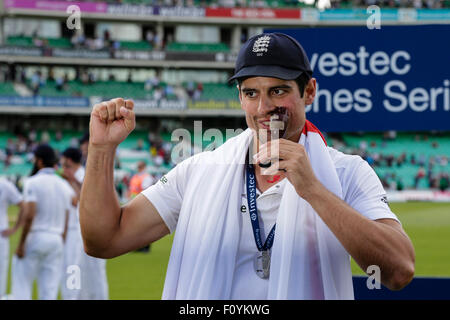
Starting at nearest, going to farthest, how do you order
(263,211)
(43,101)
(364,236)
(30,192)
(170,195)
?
(364,236)
(263,211)
(170,195)
(30,192)
(43,101)

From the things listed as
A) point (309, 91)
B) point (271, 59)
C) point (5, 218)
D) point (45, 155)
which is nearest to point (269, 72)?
point (271, 59)

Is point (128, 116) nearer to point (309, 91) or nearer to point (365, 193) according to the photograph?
point (309, 91)

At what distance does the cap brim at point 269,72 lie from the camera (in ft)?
6.72

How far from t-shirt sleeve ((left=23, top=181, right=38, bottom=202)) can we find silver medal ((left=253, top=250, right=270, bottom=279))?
17.4 ft

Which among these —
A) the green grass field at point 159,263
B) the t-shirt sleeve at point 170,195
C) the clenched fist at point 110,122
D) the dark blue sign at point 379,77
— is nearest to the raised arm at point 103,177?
the clenched fist at point 110,122

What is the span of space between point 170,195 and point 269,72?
622 mm

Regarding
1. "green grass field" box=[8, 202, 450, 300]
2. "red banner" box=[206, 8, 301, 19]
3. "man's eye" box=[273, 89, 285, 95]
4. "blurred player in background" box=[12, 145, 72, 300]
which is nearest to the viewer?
"man's eye" box=[273, 89, 285, 95]

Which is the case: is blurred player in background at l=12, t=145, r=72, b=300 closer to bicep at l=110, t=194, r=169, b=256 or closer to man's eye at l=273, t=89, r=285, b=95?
bicep at l=110, t=194, r=169, b=256

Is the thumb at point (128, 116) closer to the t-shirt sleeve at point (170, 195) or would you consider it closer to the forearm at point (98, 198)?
the forearm at point (98, 198)

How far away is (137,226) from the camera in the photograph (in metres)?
2.24

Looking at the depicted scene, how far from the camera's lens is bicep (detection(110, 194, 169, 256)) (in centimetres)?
222

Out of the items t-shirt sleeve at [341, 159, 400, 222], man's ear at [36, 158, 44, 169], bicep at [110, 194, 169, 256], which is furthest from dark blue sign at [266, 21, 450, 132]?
man's ear at [36, 158, 44, 169]

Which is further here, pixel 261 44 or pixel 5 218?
pixel 5 218
